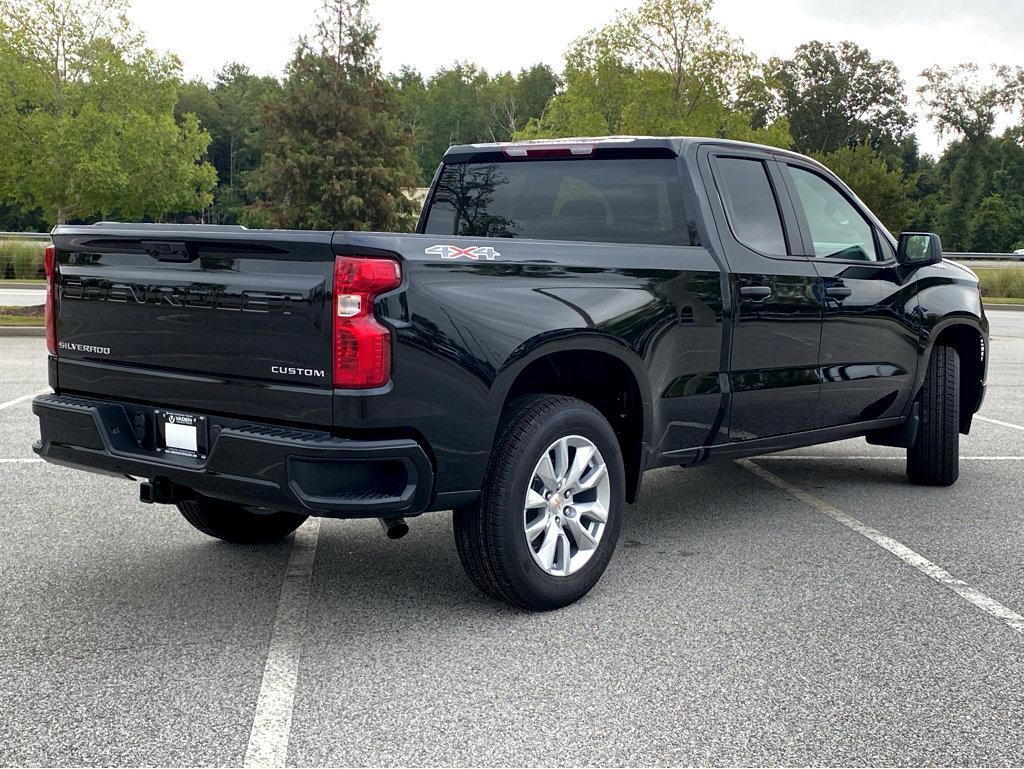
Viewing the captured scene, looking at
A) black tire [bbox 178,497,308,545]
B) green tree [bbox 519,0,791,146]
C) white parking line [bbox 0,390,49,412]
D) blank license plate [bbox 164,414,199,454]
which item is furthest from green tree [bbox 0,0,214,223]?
green tree [bbox 519,0,791,146]

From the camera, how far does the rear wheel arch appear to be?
4355 mm

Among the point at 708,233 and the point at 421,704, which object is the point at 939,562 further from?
the point at 421,704

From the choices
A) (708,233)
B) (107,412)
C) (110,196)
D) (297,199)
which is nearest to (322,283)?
(107,412)

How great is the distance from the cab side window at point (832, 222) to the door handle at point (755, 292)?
672 millimetres

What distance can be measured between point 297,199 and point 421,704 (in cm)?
4875

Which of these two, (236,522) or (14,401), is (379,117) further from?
(236,522)

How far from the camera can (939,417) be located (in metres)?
6.84

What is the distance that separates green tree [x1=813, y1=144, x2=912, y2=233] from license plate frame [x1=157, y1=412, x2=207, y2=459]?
7657cm

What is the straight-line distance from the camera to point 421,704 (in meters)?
3.52

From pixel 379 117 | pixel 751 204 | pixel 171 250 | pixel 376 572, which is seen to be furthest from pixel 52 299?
pixel 379 117

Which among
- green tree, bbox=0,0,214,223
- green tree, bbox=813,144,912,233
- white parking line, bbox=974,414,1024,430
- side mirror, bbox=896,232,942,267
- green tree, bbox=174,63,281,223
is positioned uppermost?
green tree, bbox=174,63,281,223

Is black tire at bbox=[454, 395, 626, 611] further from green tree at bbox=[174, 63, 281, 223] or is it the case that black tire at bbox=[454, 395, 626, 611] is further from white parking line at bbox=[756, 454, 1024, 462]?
green tree at bbox=[174, 63, 281, 223]

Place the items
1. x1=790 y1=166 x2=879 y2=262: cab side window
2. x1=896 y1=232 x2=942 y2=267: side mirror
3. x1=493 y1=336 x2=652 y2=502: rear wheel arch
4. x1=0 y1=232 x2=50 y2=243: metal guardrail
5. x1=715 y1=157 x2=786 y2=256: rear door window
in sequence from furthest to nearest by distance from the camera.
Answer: x1=0 y1=232 x2=50 y2=243: metal guardrail → x1=896 y1=232 x2=942 y2=267: side mirror → x1=790 y1=166 x2=879 y2=262: cab side window → x1=715 y1=157 x2=786 y2=256: rear door window → x1=493 y1=336 x2=652 y2=502: rear wheel arch

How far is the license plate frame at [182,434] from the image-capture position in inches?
161
